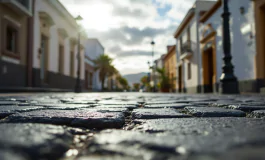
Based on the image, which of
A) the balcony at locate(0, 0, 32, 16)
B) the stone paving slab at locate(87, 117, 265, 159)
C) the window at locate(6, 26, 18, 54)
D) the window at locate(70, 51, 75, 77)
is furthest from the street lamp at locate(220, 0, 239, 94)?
the window at locate(70, 51, 75, 77)

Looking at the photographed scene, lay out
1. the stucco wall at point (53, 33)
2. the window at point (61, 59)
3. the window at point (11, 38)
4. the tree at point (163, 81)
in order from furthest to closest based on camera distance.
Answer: the tree at point (163, 81) → the window at point (61, 59) → the stucco wall at point (53, 33) → the window at point (11, 38)

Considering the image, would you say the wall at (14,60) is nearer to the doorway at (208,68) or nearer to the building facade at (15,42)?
the building facade at (15,42)

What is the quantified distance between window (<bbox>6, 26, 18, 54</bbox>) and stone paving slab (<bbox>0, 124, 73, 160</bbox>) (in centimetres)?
1177

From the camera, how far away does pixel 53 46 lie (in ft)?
53.1

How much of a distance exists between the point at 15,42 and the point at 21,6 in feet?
5.78

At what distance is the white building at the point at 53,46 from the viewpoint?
13.6 meters

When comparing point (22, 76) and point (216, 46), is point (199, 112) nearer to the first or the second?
point (22, 76)

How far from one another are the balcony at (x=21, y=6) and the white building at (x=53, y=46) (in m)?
1.20

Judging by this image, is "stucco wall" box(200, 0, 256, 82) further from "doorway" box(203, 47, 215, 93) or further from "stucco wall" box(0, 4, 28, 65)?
"stucco wall" box(0, 4, 28, 65)

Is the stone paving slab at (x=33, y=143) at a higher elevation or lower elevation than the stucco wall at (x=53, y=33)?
lower

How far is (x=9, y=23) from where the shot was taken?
10859mm

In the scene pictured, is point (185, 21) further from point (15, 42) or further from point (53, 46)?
point (15, 42)

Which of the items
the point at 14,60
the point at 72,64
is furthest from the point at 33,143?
the point at 72,64

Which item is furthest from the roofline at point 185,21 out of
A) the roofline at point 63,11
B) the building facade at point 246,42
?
the roofline at point 63,11
